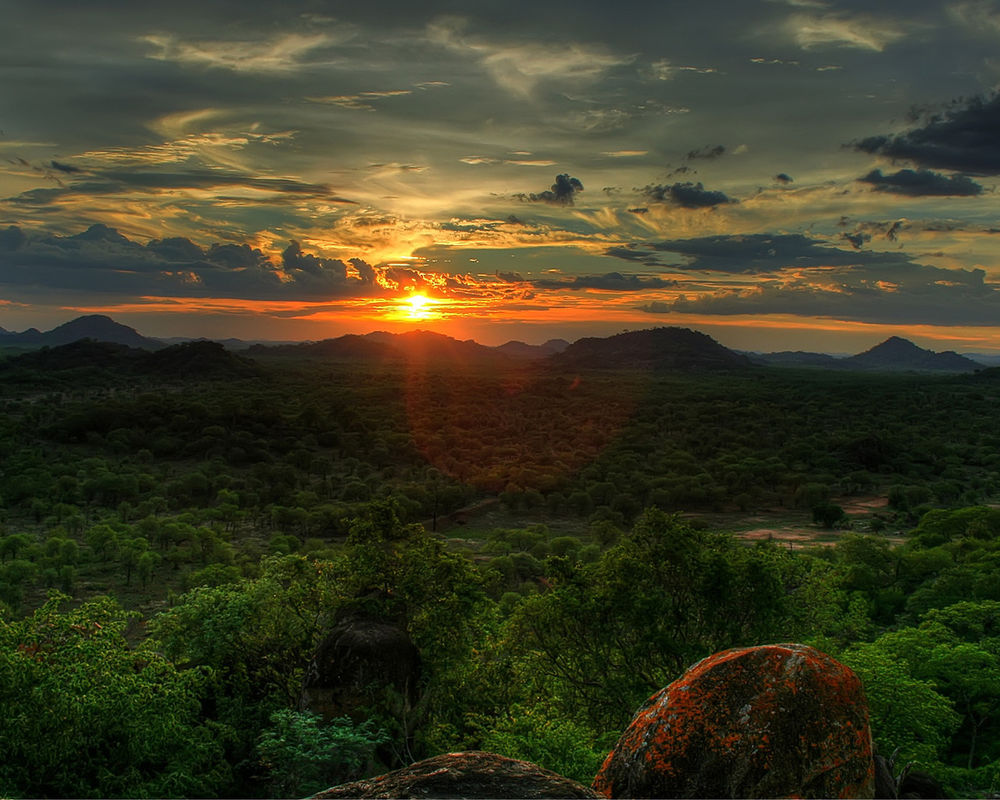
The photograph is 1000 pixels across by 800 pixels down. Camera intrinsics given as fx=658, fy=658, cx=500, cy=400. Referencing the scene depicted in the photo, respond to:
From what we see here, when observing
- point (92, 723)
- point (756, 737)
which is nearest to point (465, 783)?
point (756, 737)

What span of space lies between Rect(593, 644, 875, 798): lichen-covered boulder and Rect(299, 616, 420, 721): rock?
11231 millimetres

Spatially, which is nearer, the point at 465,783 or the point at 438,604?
the point at 465,783

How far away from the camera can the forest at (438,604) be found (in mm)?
16844

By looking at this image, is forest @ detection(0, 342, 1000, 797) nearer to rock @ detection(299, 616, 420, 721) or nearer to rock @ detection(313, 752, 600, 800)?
rock @ detection(299, 616, 420, 721)

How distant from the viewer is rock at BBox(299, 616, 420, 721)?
1919 centimetres

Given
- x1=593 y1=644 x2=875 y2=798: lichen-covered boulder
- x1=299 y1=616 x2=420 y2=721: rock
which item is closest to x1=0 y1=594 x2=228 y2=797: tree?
x1=299 y1=616 x2=420 y2=721: rock

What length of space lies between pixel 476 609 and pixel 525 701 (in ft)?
12.4

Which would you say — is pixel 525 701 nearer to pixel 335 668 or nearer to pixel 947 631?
pixel 335 668

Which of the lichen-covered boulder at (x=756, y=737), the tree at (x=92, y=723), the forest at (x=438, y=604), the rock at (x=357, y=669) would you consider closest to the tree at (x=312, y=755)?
the forest at (x=438, y=604)

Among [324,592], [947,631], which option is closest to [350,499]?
[324,592]

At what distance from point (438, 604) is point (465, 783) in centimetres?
1509

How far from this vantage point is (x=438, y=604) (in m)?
22.3

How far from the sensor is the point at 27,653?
57.2 feet

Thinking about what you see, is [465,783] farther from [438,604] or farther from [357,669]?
[438,604]
